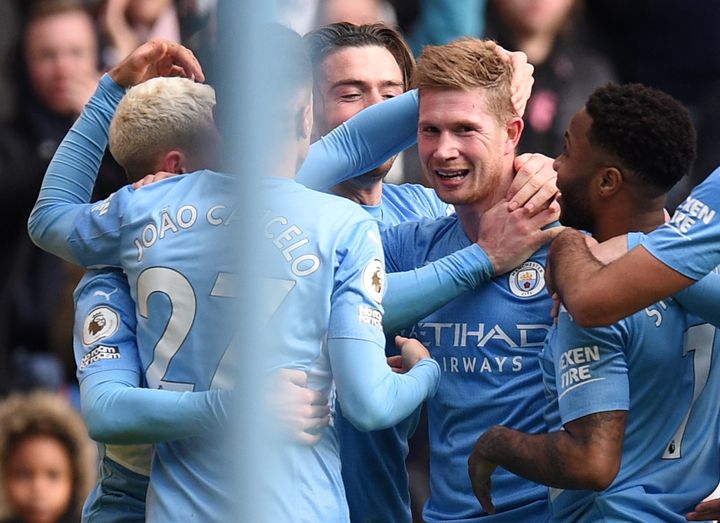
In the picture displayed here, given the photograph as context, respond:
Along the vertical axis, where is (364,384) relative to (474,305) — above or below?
below

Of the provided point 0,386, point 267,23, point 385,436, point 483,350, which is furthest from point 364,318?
point 0,386

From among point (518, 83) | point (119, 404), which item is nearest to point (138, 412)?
point (119, 404)

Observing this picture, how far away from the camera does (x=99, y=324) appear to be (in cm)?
304

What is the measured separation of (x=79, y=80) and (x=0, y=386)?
1.11m

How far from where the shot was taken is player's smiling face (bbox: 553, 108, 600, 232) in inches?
121

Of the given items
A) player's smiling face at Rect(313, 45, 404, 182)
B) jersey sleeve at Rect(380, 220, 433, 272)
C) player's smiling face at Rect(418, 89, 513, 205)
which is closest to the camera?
player's smiling face at Rect(418, 89, 513, 205)

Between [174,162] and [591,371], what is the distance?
102cm

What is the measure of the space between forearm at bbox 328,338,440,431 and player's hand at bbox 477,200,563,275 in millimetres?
515

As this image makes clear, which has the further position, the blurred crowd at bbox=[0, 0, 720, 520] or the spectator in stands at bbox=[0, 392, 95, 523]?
the blurred crowd at bbox=[0, 0, 720, 520]

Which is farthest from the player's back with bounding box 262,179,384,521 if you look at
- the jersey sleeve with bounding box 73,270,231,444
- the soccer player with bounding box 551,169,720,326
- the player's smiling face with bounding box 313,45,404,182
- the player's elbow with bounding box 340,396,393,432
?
the player's smiling face with bounding box 313,45,404,182

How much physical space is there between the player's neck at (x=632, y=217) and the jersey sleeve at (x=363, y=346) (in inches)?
19.4

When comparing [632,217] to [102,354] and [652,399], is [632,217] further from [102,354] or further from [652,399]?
[102,354]

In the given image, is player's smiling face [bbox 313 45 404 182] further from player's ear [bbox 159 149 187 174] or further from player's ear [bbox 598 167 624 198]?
player's ear [bbox 598 167 624 198]

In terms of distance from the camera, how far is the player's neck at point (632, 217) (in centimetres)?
305
